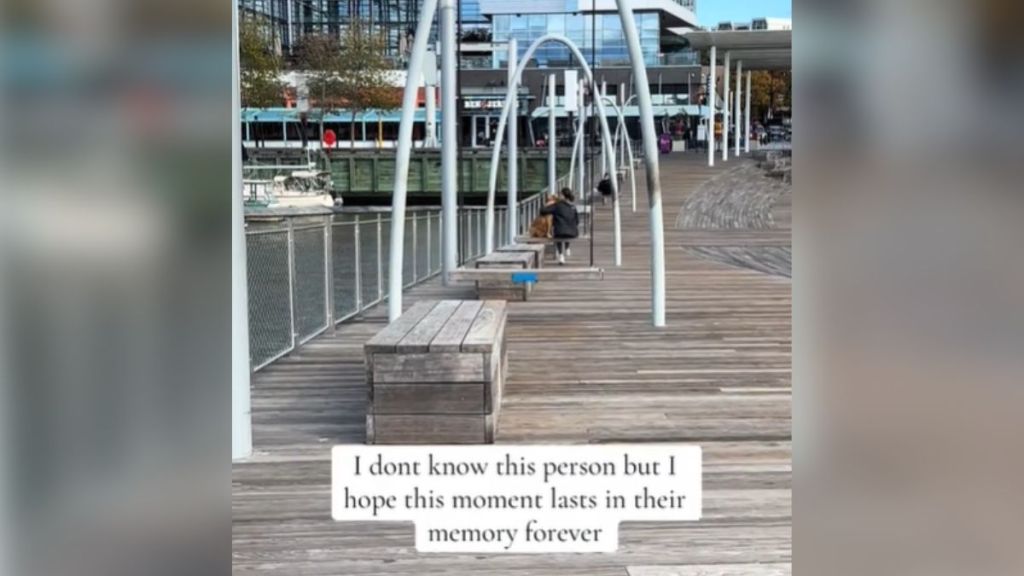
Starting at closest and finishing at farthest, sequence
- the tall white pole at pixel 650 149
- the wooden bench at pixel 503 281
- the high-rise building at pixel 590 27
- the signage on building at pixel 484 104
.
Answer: the tall white pole at pixel 650 149, the wooden bench at pixel 503 281, the high-rise building at pixel 590 27, the signage on building at pixel 484 104

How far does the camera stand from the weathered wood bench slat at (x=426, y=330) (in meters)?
5.30

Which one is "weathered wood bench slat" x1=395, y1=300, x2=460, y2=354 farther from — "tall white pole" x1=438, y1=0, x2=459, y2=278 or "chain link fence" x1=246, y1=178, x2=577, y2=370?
"tall white pole" x1=438, y1=0, x2=459, y2=278

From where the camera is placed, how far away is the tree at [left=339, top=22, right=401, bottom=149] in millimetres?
60781

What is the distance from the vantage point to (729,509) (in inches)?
183

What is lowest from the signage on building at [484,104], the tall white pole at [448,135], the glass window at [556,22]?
the tall white pole at [448,135]

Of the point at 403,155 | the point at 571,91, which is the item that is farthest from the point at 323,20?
the point at 403,155

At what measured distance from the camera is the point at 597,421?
6.25 meters

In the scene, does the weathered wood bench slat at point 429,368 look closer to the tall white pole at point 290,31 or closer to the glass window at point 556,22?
the glass window at point 556,22

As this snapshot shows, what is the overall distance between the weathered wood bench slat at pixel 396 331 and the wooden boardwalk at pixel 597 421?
0.57 meters

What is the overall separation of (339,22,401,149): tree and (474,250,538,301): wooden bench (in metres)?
47.8

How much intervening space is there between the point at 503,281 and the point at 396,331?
5.62 meters

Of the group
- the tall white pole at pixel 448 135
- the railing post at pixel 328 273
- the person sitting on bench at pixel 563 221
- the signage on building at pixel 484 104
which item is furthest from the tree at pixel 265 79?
the railing post at pixel 328 273
